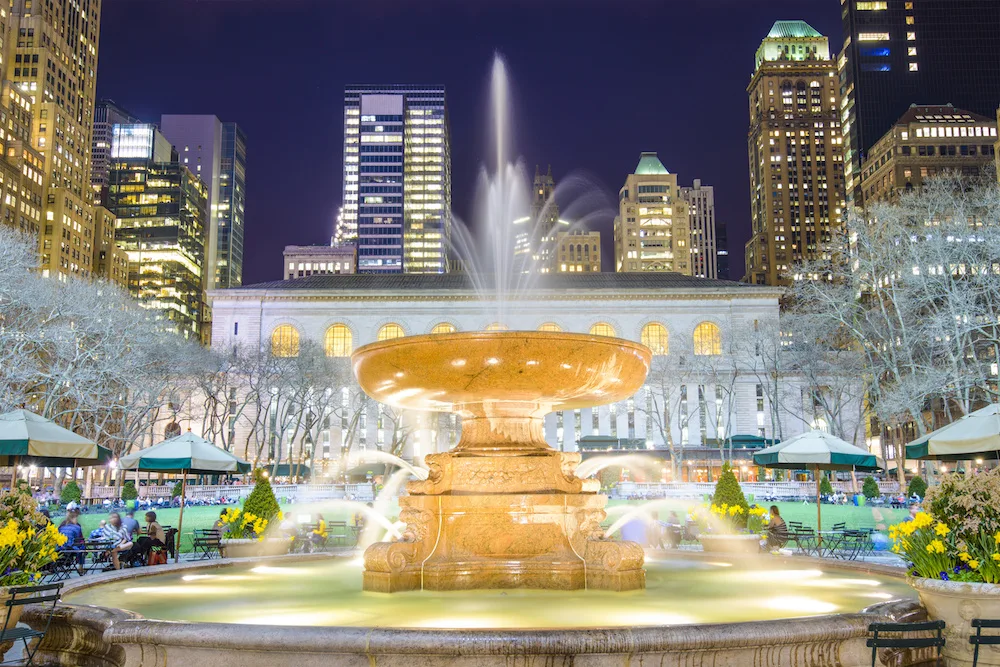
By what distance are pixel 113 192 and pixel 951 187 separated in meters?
156

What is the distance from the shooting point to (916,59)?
465 ft

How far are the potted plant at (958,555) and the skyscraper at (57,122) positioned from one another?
11025 centimetres

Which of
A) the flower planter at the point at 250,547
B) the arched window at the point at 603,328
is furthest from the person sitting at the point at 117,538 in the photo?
the arched window at the point at 603,328

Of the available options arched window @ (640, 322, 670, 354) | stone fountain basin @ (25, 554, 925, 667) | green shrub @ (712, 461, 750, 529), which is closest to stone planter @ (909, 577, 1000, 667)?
stone fountain basin @ (25, 554, 925, 667)

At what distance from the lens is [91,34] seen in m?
127

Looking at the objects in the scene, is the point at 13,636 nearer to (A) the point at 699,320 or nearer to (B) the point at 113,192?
(A) the point at 699,320

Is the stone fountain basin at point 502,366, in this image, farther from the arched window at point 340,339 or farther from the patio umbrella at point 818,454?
the arched window at point 340,339

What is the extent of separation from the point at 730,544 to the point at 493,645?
30.3ft

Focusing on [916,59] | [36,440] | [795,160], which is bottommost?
[36,440]

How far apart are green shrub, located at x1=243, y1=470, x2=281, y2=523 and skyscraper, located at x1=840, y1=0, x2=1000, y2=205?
143 meters

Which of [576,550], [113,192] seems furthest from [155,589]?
[113,192]

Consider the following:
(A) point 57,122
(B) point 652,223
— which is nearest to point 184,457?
(A) point 57,122

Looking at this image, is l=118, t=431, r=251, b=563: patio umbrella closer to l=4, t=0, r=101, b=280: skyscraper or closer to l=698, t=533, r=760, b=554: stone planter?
l=698, t=533, r=760, b=554: stone planter

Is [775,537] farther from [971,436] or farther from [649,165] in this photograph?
Answer: [649,165]
